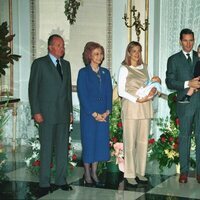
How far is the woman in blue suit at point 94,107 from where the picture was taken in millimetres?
5117

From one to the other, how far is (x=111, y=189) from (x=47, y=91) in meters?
1.23

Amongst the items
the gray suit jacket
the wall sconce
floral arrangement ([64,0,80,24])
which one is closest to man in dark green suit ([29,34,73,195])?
the gray suit jacket

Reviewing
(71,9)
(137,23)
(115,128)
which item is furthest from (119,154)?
(71,9)

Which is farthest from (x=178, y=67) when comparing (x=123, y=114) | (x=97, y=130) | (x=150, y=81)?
(x=97, y=130)

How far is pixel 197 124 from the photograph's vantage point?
521 cm

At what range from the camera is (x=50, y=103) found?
Answer: 488 cm

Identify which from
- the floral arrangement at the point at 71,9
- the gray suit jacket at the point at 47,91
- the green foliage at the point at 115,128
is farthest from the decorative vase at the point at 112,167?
the floral arrangement at the point at 71,9

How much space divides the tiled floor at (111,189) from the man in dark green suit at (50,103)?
261 mm

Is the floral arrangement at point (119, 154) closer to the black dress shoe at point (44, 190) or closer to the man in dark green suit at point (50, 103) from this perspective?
the man in dark green suit at point (50, 103)

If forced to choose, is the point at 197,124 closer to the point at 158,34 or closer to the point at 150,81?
the point at 150,81

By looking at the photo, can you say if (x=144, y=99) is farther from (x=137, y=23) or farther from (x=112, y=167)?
(x=137, y=23)

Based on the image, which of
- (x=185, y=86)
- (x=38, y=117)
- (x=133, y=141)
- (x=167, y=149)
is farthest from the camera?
(x=167, y=149)

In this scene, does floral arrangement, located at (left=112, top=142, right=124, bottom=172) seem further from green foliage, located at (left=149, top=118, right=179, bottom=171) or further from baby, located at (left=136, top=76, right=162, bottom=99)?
baby, located at (left=136, top=76, right=162, bottom=99)

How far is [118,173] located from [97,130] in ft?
2.93
